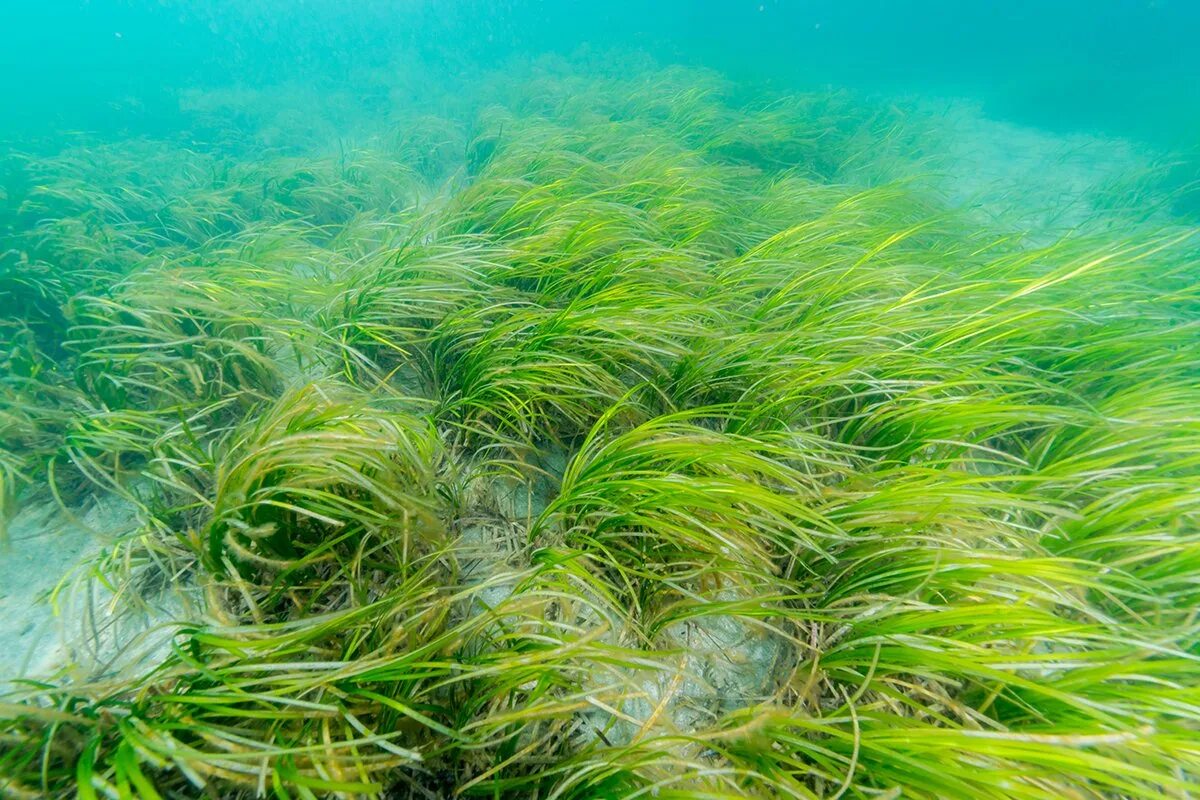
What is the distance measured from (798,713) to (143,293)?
3641 mm

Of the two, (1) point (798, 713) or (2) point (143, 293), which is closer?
(1) point (798, 713)

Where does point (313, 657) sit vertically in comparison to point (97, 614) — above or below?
above

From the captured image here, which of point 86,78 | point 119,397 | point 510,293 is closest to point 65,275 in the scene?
point 119,397

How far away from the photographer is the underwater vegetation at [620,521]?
3.28ft

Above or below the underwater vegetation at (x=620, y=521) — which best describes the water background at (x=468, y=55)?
above

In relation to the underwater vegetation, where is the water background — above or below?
above

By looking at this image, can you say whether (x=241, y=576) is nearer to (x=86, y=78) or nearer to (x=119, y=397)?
(x=119, y=397)

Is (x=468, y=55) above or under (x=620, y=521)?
above

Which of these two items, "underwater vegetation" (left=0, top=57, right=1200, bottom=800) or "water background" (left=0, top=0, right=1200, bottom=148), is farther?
"water background" (left=0, top=0, right=1200, bottom=148)

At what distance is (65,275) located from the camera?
315cm

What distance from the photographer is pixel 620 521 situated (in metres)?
1.39

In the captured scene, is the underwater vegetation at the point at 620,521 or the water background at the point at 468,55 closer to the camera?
the underwater vegetation at the point at 620,521

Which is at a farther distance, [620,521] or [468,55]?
[468,55]

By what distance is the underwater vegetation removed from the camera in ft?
3.28
